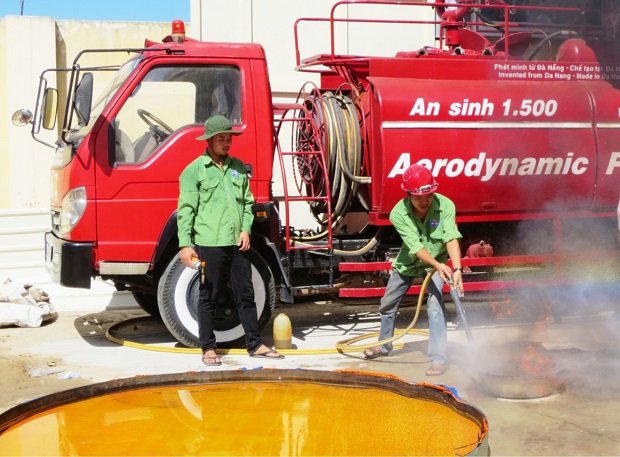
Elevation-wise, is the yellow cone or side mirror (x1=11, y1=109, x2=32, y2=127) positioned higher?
side mirror (x1=11, y1=109, x2=32, y2=127)

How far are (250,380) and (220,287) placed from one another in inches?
54.9

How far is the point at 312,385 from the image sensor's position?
6.31 m

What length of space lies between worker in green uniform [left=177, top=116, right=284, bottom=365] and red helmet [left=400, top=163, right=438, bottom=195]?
1380mm

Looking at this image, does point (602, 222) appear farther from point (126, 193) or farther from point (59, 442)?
point (59, 442)

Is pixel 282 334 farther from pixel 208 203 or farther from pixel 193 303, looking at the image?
pixel 208 203

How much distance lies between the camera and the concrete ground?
5594 mm

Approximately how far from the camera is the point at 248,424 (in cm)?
546

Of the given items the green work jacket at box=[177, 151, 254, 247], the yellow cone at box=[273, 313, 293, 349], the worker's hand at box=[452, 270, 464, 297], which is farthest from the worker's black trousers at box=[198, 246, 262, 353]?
the worker's hand at box=[452, 270, 464, 297]

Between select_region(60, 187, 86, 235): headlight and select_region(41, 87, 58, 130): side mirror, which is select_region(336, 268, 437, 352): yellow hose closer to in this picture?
select_region(60, 187, 86, 235): headlight

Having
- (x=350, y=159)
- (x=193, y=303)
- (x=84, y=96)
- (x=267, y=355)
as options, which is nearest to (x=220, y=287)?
(x=193, y=303)

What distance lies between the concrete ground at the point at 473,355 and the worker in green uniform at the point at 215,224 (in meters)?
0.46

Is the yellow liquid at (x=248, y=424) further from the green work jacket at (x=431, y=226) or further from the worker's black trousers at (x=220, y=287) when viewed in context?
the green work jacket at (x=431, y=226)

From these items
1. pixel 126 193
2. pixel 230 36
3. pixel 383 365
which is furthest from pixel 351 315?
pixel 230 36

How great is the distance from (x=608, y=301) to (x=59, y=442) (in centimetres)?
627
